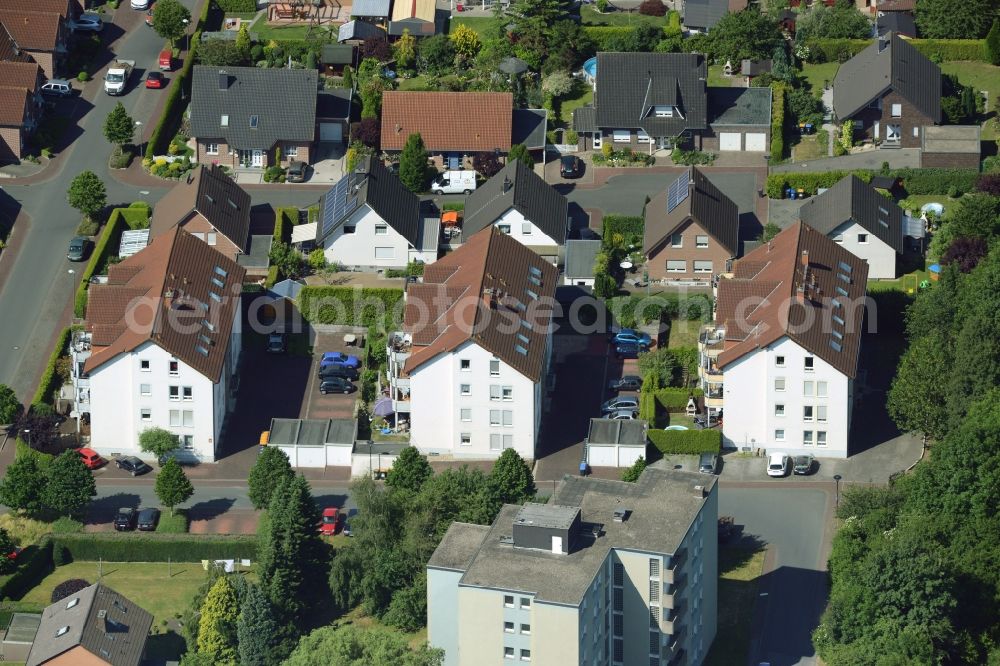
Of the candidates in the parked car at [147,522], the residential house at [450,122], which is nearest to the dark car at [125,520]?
the parked car at [147,522]

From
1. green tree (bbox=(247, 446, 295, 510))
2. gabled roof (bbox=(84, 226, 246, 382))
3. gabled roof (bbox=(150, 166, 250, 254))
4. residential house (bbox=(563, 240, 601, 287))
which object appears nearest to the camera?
green tree (bbox=(247, 446, 295, 510))

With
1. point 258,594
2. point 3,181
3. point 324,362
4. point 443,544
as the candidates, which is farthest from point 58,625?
point 3,181

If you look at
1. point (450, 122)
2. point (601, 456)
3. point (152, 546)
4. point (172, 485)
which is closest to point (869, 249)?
point (601, 456)

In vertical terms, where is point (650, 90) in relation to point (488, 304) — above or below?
above

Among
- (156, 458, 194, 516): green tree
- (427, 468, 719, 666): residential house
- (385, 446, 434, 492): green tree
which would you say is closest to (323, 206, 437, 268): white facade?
(385, 446, 434, 492): green tree

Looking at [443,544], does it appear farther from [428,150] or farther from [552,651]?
[428,150]

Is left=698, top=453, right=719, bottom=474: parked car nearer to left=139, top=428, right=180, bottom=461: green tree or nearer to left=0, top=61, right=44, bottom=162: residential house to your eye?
left=139, top=428, right=180, bottom=461: green tree

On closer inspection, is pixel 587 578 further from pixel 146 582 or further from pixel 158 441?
pixel 158 441
